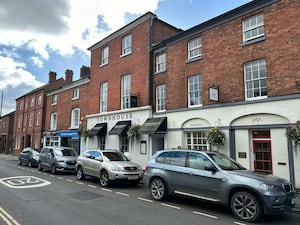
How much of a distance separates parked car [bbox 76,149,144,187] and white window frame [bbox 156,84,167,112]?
570 centimetres

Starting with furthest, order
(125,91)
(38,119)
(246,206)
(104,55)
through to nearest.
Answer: (38,119)
(104,55)
(125,91)
(246,206)

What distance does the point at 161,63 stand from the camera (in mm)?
18094

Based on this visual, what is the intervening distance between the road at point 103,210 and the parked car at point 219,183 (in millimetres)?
389

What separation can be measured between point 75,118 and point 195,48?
16807 mm

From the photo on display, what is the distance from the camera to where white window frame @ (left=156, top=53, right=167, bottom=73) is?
58.3 feet

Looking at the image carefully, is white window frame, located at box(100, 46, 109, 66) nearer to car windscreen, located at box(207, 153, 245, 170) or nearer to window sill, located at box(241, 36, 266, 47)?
window sill, located at box(241, 36, 266, 47)

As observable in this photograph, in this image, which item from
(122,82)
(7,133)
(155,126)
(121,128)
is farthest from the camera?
(7,133)

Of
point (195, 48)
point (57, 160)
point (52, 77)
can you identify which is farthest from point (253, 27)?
point (52, 77)

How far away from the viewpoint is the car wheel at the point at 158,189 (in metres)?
8.71

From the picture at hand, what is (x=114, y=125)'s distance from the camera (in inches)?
821

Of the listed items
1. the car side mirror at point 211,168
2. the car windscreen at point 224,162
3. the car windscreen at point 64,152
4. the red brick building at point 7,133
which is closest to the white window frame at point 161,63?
the car windscreen at point 64,152

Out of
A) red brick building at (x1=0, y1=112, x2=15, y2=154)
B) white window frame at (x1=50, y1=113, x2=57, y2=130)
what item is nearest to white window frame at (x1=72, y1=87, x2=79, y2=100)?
white window frame at (x1=50, y1=113, x2=57, y2=130)

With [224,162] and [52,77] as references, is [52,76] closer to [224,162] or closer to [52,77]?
[52,77]

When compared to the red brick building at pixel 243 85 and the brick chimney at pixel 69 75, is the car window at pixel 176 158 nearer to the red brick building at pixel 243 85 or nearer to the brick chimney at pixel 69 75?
the red brick building at pixel 243 85
